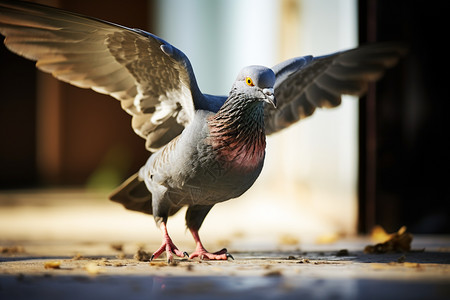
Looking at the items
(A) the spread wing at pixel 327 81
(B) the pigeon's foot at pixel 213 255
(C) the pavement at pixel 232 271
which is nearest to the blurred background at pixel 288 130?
(C) the pavement at pixel 232 271

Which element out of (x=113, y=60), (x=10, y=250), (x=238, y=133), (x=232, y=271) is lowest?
(x=10, y=250)

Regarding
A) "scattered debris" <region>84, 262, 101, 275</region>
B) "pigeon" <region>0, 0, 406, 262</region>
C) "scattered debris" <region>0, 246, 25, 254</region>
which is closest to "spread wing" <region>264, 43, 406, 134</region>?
"pigeon" <region>0, 0, 406, 262</region>

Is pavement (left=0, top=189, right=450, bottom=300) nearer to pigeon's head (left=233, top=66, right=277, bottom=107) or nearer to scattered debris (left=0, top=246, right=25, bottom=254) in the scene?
scattered debris (left=0, top=246, right=25, bottom=254)

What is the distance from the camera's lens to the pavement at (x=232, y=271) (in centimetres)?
227

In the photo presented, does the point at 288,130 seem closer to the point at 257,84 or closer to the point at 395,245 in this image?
the point at 395,245

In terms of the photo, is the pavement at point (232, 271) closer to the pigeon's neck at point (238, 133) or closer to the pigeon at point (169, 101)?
the pigeon at point (169, 101)

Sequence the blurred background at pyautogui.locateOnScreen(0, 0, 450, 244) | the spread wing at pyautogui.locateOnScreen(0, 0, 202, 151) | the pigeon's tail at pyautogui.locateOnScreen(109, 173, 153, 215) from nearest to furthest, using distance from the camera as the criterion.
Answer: the spread wing at pyautogui.locateOnScreen(0, 0, 202, 151)
the pigeon's tail at pyautogui.locateOnScreen(109, 173, 153, 215)
the blurred background at pyautogui.locateOnScreen(0, 0, 450, 244)

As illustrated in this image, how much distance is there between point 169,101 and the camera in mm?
3572

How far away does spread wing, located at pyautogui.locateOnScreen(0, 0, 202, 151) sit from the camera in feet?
10.7

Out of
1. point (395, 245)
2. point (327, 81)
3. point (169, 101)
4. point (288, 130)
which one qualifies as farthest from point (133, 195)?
point (288, 130)

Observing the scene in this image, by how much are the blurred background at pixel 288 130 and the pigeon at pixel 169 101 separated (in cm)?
142

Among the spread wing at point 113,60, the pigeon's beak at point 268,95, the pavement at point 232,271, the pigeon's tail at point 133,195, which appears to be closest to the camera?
the pavement at point 232,271

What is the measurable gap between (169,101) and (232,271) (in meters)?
1.18

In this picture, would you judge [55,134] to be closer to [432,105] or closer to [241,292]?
[432,105]
